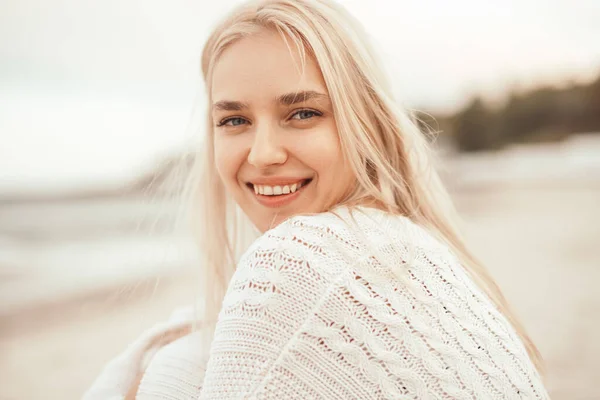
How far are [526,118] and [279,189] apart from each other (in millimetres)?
18880

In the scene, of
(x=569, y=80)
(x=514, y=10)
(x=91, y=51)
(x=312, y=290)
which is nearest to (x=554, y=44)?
(x=514, y=10)

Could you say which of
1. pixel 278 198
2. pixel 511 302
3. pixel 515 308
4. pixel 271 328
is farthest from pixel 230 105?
pixel 511 302

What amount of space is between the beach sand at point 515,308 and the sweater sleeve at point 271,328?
146cm

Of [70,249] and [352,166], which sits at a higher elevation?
[352,166]

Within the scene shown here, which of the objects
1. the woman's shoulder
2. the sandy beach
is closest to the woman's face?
the woman's shoulder

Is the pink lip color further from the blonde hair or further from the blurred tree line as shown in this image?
the blurred tree line

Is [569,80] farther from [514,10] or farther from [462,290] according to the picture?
[462,290]

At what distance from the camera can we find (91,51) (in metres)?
14.6

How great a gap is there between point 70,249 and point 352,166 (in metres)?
7.95

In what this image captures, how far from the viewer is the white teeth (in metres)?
1.67

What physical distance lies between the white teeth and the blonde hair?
0.16 m

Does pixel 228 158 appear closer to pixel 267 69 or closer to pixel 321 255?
pixel 267 69

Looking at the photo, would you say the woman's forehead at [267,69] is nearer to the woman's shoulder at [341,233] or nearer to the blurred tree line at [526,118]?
the woman's shoulder at [341,233]

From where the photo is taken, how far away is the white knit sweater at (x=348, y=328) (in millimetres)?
1121
